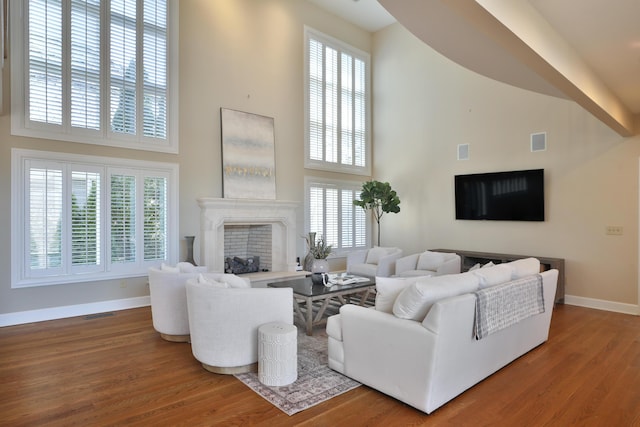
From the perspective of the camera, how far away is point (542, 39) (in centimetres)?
276

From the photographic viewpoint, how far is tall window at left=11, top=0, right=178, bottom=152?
4.96 metres

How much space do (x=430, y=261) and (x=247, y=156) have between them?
372 cm

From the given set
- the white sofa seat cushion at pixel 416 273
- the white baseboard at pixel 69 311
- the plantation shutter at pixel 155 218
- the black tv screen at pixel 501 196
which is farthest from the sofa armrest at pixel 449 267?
the white baseboard at pixel 69 311

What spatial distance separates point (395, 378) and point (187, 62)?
5.84m

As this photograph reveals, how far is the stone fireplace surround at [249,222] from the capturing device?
6.41 meters

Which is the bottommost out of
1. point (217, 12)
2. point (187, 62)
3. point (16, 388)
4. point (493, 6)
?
point (16, 388)

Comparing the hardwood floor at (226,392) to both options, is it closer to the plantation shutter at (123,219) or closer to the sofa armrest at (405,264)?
the plantation shutter at (123,219)

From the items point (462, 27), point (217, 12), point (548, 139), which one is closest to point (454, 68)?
point (548, 139)

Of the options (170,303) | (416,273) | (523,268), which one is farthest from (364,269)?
(170,303)

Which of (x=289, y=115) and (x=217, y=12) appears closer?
(x=217, y=12)

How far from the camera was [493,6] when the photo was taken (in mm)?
2129

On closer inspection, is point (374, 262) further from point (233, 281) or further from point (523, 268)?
point (233, 281)

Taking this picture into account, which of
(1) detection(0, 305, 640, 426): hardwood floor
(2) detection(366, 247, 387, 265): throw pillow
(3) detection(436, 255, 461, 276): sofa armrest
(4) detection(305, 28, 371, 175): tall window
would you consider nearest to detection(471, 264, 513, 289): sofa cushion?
(1) detection(0, 305, 640, 426): hardwood floor

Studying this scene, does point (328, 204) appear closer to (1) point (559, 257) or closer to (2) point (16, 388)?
(1) point (559, 257)
